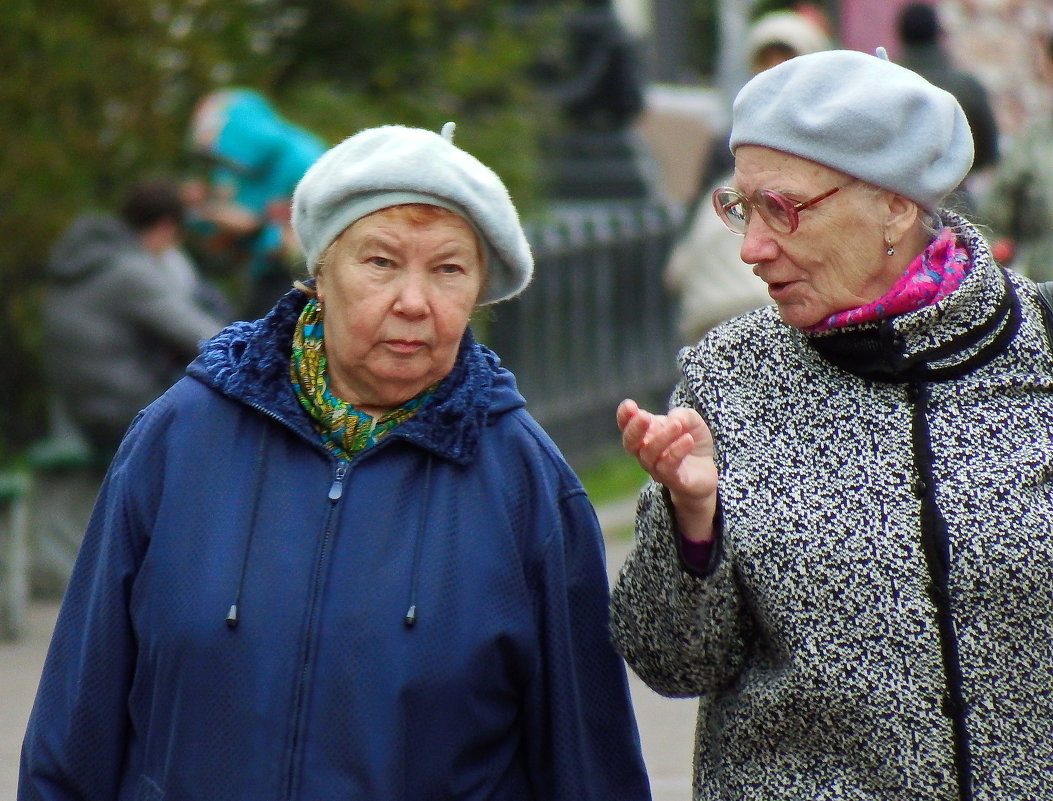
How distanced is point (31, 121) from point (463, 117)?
2.77 m

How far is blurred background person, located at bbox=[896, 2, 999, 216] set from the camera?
25.2ft

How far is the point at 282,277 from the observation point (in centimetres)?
809

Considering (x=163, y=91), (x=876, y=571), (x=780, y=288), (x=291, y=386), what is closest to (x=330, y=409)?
(x=291, y=386)

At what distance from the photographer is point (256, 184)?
8367 millimetres

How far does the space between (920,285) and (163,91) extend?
7728mm

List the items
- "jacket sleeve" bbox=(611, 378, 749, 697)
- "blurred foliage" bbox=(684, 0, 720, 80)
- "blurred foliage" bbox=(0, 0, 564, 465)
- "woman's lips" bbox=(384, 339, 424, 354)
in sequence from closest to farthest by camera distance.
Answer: "jacket sleeve" bbox=(611, 378, 749, 697) → "woman's lips" bbox=(384, 339, 424, 354) → "blurred foliage" bbox=(0, 0, 564, 465) → "blurred foliage" bbox=(684, 0, 720, 80)

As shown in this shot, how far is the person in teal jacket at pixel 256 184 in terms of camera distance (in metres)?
8.11

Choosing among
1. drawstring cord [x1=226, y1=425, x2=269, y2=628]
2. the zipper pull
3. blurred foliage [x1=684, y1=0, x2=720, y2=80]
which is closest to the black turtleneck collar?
the zipper pull

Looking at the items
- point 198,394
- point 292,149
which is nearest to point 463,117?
point 292,149

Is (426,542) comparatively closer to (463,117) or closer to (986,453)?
(986,453)

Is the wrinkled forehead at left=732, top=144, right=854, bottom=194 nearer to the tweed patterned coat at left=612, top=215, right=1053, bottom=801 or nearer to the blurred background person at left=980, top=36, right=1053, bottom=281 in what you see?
the tweed patterned coat at left=612, top=215, right=1053, bottom=801

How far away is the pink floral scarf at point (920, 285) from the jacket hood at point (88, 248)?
231 inches

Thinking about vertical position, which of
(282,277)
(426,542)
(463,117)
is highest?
(463,117)

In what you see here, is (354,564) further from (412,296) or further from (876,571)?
(876,571)
